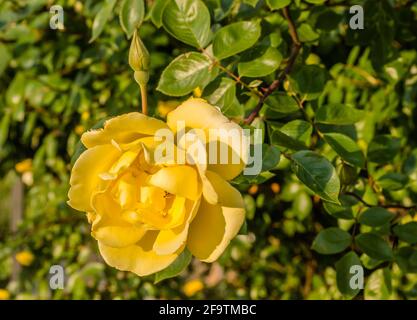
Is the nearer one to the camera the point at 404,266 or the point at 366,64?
the point at 404,266

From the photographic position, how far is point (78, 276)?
1.78 meters

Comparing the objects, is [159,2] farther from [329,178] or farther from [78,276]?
[78,276]

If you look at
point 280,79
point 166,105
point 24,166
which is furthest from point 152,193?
point 24,166

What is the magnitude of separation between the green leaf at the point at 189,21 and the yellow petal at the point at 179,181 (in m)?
0.33

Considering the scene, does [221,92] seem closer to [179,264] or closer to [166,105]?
[179,264]

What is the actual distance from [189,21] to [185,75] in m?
0.09

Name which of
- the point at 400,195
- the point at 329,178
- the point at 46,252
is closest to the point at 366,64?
the point at 400,195

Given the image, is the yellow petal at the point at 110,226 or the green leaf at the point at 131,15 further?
the green leaf at the point at 131,15

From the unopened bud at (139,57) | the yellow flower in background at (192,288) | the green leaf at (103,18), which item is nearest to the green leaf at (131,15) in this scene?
the green leaf at (103,18)

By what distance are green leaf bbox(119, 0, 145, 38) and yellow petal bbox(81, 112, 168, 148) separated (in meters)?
0.36

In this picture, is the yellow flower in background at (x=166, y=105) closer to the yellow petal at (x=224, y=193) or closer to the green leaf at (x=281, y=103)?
the green leaf at (x=281, y=103)

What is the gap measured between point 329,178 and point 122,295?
103 cm

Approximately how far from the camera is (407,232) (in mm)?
1175

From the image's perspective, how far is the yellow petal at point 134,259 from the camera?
788mm
